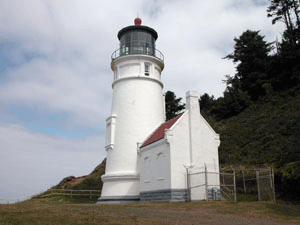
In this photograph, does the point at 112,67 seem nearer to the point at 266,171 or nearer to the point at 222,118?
the point at 266,171

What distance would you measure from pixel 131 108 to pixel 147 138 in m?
2.44

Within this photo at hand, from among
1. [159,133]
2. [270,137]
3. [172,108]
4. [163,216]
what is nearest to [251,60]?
[172,108]

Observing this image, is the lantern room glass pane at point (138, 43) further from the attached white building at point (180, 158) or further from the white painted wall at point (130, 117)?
the attached white building at point (180, 158)

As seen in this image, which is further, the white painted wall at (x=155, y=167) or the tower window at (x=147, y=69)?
the tower window at (x=147, y=69)

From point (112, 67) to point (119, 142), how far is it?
6306 mm

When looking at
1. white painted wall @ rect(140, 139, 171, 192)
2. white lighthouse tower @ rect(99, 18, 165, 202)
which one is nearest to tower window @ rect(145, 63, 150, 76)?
white lighthouse tower @ rect(99, 18, 165, 202)

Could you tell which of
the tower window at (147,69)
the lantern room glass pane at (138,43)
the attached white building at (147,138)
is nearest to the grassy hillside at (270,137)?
the attached white building at (147,138)

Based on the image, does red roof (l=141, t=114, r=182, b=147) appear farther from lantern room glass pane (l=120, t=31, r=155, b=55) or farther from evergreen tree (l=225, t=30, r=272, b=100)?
evergreen tree (l=225, t=30, r=272, b=100)

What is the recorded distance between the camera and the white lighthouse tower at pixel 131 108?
64.5 ft

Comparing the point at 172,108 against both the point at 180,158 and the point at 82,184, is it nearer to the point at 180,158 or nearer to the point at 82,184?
the point at 82,184

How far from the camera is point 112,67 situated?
2331 cm

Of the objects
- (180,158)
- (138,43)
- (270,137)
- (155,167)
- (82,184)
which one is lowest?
(82,184)

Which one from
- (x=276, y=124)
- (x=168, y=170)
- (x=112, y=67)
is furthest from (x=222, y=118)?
(x=168, y=170)

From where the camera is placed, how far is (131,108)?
20969 millimetres
